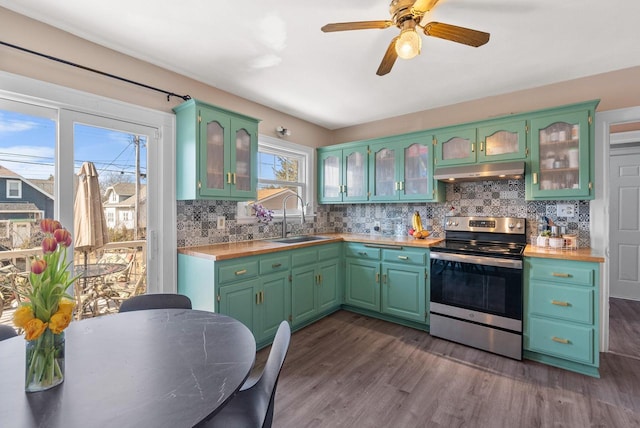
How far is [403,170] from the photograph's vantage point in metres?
3.50

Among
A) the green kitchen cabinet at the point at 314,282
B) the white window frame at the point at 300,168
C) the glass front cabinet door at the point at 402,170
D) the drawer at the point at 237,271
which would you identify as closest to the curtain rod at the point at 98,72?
the white window frame at the point at 300,168

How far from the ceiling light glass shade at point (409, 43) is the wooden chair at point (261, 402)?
5.05 ft

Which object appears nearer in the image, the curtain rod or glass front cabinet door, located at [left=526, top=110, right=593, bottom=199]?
the curtain rod

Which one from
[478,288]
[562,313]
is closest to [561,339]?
[562,313]

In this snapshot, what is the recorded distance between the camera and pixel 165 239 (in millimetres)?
2604

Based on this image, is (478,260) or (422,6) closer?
(422,6)

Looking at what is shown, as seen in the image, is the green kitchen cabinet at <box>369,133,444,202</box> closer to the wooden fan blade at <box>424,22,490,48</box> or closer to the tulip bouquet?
the wooden fan blade at <box>424,22,490,48</box>

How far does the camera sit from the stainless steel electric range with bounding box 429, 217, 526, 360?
8.27 feet

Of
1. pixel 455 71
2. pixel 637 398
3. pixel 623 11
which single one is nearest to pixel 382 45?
pixel 455 71

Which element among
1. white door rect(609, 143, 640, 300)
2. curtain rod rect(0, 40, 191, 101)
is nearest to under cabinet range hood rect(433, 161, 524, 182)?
white door rect(609, 143, 640, 300)

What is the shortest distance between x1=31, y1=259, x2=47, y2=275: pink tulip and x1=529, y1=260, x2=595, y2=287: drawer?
3.01 metres

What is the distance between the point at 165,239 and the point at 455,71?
2.91m

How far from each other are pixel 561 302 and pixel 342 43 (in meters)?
2.58

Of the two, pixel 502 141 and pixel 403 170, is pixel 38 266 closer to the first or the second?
pixel 403 170
